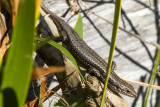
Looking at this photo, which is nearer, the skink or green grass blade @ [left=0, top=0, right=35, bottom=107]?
green grass blade @ [left=0, top=0, right=35, bottom=107]

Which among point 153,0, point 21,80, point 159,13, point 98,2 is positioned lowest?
point 159,13

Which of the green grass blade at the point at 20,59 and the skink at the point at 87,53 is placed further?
the skink at the point at 87,53

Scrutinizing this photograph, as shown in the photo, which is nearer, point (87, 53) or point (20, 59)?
point (20, 59)

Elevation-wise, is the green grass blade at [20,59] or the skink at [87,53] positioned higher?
the green grass blade at [20,59]

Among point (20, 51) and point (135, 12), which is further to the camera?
point (135, 12)

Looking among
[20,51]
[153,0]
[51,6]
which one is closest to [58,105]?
[20,51]

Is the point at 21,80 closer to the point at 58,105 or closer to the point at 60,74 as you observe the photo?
the point at 58,105

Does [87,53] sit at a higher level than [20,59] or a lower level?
lower

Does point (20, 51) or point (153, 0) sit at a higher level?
point (20, 51)
